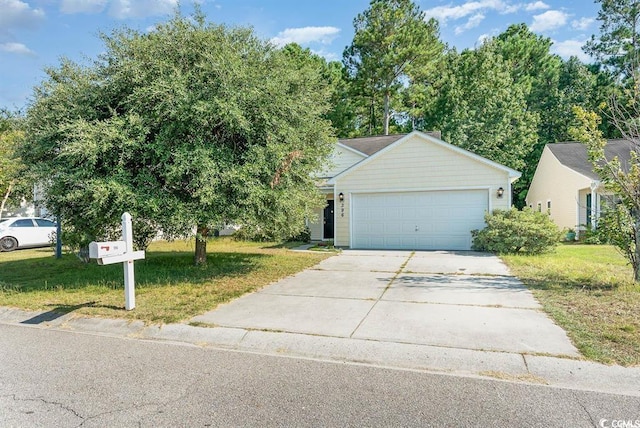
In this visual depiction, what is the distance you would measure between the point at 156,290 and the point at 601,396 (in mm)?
6559

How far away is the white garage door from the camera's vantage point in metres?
13.2

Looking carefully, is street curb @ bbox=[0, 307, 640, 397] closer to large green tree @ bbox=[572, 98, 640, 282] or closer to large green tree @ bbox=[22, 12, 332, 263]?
large green tree @ bbox=[22, 12, 332, 263]

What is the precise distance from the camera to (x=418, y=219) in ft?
44.8

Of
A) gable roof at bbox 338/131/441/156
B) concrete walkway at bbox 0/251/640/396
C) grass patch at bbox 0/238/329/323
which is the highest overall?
gable roof at bbox 338/131/441/156

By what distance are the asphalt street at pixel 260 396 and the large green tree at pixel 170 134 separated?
3512 millimetres

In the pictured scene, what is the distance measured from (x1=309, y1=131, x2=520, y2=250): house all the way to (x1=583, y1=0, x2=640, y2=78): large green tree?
64.5 feet

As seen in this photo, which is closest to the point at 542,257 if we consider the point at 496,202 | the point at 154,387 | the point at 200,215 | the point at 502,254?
the point at 502,254

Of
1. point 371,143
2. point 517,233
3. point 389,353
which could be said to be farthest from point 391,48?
point 389,353

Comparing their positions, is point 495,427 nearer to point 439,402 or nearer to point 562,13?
point 439,402

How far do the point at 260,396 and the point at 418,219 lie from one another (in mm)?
11319

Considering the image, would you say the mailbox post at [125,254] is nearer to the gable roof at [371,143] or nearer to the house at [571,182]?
the gable roof at [371,143]

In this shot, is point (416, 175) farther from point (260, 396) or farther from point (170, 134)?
point (260, 396)

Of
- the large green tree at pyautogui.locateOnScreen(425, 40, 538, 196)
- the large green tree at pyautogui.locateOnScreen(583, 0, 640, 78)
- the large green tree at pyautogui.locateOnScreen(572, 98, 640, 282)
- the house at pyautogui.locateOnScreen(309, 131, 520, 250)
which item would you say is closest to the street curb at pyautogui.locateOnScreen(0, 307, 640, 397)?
the large green tree at pyautogui.locateOnScreen(572, 98, 640, 282)

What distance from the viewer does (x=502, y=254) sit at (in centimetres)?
1142
